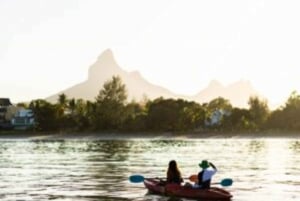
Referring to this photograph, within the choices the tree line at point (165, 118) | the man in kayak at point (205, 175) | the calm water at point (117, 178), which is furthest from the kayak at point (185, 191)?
the tree line at point (165, 118)

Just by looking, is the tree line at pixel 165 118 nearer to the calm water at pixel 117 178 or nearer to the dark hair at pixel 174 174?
the calm water at pixel 117 178

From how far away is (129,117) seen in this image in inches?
7466

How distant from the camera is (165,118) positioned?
18212cm

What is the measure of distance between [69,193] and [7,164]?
29945 millimetres

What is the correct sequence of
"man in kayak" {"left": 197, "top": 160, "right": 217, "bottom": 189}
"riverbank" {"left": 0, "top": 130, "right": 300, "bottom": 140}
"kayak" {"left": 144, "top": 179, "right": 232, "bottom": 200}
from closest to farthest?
"kayak" {"left": 144, "top": 179, "right": 232, "bottom": 200} < "man in kayak" {"left": 197, "top": 160, "right": 217, "bottom": 189} < "riverbank" {"left": 0, "top": 130, "right": 300, "bottom": 140}

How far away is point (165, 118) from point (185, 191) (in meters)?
143

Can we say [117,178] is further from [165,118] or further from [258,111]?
[258,111]

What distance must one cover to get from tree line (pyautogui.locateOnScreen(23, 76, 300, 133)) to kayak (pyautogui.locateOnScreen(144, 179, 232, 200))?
456 feet

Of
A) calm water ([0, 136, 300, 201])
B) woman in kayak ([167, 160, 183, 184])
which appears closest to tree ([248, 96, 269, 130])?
calm water ([0, 136, 300, 201])

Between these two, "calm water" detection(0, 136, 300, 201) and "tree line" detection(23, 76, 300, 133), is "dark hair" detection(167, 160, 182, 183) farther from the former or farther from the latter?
"tree line" detection(23, 76, 300, 133)

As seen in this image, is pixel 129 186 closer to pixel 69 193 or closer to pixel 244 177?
pixel 69 193

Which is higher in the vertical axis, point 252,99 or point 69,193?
point 252,99

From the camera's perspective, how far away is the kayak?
3747 cm

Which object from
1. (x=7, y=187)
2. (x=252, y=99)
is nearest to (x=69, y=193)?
(x=7, y=187)
